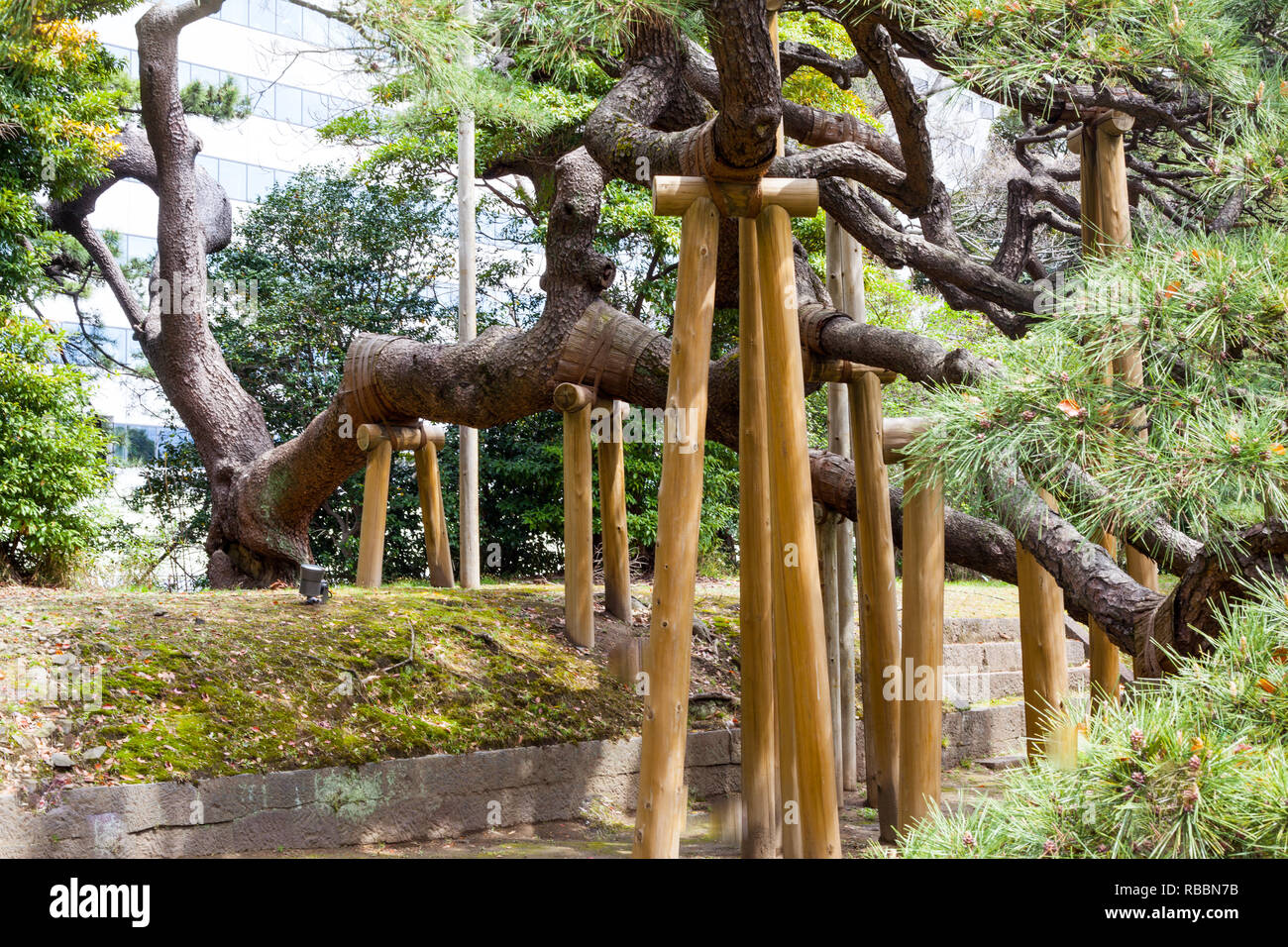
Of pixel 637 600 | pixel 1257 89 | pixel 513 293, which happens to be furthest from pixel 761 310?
pixel 513 293

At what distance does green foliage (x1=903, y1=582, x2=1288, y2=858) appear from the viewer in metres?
1.82

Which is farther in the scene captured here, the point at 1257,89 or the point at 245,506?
the point at 245,506

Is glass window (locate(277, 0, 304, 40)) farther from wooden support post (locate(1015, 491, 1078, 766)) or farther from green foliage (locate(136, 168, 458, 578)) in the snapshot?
wooden support post (locate(1015, 491, 1078, 766))

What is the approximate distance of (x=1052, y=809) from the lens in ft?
6.57

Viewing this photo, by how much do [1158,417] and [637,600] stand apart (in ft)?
18.0

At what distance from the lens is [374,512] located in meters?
6.89

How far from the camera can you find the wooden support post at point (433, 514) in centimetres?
721

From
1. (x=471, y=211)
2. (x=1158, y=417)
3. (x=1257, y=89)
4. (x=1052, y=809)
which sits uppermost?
(x=471, y=211)

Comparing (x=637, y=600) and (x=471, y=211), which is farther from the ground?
(x=471, y=211)

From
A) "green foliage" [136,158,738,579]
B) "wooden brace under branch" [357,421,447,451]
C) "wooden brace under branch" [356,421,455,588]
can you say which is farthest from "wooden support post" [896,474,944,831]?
"green foliage" [136,158,738,579]

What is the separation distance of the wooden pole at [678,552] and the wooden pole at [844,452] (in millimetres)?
2520

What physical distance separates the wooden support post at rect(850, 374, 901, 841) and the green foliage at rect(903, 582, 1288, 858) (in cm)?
288

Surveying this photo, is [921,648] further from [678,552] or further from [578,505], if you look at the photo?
[578,505]
